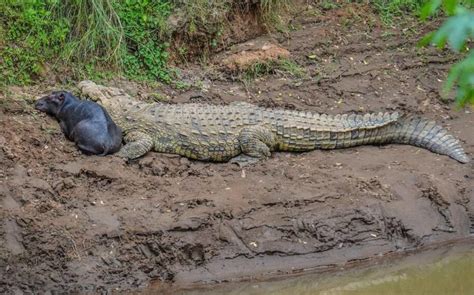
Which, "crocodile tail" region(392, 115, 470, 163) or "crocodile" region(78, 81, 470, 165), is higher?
"crocodile tail" region(392, 115, 470, 163)

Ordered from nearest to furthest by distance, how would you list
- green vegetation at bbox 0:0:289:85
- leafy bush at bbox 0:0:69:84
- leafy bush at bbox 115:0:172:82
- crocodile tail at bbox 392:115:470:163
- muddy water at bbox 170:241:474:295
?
muddy water at bbox 170:241:474:295
crocodile tail at bbox 392:115:470:163
leafy bush at bbox 0:0:69:84
green vegetation at bbox 0:0:289:85
leafy bush at bbox 115:0:172:82

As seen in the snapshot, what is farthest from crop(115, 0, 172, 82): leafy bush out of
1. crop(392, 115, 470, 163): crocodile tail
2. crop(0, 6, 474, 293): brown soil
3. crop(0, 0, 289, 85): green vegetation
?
crop(392, 115, 470, 163): crocodile tail

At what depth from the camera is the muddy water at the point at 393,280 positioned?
6.39m

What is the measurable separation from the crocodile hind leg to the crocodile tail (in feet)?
5.16

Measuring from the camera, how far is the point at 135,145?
7.73 meters

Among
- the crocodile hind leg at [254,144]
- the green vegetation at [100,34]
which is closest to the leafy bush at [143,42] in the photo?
the green vegetation at [100,34]

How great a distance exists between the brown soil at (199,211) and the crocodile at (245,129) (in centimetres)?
15

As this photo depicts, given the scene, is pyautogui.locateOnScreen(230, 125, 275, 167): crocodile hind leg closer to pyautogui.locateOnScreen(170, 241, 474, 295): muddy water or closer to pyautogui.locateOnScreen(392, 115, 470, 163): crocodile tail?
pyautogui.locateOnScreen(392, 115, 470, 163): crocodile tail

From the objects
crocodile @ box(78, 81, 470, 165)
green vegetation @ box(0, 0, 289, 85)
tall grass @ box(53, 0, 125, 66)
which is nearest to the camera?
crocodile @ box(78, 81, 470, 165)

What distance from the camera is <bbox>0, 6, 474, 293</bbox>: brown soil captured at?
6211 millimetres

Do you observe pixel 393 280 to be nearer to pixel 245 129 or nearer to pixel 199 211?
pixel 199 211

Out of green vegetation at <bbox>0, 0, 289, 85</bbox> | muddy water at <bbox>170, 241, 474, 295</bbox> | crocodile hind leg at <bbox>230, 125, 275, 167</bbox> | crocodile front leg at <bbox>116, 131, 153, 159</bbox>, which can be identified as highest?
green vegetation at <bbox>0, 0, 289, 85</bbox>

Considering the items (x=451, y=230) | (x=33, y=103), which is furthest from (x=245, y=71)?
(x=451, y=230)

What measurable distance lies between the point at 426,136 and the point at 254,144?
2.04 meters
